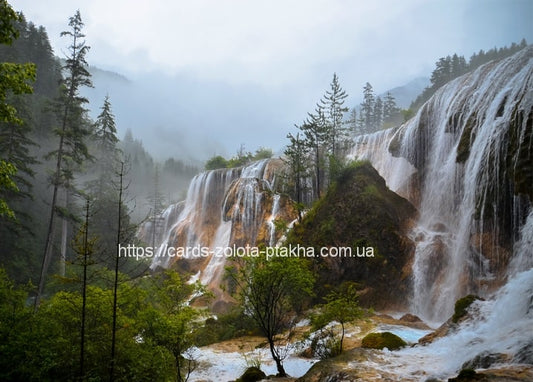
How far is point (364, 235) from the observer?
75.0 feet

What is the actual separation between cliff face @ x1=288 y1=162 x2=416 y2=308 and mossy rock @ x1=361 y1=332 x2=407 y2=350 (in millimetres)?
9235

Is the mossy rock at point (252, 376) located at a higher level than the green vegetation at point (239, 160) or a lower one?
lower

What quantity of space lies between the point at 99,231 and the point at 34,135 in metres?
14.2

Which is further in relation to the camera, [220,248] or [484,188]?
[220,248]

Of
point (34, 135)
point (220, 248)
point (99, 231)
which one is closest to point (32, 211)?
point (99, 231)

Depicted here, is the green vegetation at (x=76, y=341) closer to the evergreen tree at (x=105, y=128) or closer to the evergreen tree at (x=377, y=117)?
the evergreen tree at (x=105, y=128)

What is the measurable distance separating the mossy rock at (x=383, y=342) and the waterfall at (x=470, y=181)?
24.8 feet

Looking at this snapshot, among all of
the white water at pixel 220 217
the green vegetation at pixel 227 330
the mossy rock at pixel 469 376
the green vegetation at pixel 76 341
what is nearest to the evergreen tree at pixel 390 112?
the white water at pixel 220 217

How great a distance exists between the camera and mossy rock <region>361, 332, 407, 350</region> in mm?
11312

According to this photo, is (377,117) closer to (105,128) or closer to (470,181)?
(105,128)

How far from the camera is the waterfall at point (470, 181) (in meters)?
16.0

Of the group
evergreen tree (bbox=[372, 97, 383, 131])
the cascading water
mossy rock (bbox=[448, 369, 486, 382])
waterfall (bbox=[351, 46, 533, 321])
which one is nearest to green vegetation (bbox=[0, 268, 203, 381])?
mossy rock (bbox=[448, 369, 486, 382])

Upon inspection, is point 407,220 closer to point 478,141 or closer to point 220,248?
point 478,141

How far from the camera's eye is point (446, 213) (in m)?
22.4
